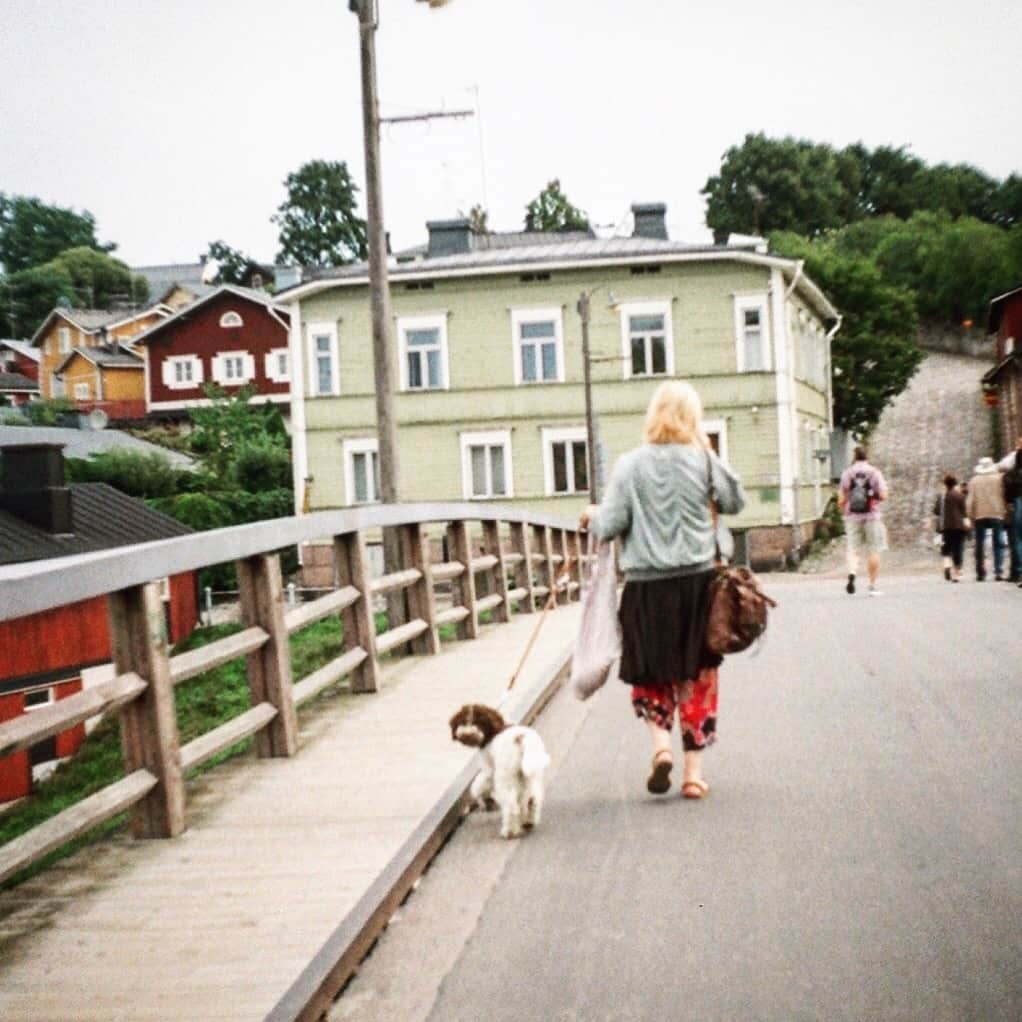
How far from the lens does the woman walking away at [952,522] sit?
2227 cm

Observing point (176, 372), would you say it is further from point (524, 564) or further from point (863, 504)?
point (863, 504)

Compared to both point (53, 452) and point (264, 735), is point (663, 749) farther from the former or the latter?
point (53, 452)

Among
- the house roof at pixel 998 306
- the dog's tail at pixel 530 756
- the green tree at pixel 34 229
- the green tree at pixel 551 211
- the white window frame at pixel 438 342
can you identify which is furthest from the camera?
the green tree at pixel 551 211

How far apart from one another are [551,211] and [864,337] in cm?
3711

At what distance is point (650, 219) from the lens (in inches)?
1797

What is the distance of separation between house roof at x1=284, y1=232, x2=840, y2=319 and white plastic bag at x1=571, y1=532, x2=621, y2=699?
34.3m

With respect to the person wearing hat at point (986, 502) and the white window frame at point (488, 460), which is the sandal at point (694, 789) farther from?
the white window frame at point (488, 460)

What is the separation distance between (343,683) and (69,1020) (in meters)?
6.53

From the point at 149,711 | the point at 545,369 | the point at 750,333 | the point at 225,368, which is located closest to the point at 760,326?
the point at 750,333

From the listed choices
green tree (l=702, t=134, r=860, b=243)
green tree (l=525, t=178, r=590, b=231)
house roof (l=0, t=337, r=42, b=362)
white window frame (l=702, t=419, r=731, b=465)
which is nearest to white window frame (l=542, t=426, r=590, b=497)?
white window frame (l=702, t=419, r=731, b=465)

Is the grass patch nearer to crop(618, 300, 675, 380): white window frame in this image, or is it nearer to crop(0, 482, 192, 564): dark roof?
crop(0, 482, 192, 564): dark roof

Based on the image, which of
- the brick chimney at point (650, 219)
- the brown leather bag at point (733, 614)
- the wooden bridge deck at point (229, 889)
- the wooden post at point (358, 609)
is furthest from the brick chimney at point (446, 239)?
the brown leather bag at point (733, 614)

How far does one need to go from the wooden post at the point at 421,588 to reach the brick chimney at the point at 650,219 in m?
35.1

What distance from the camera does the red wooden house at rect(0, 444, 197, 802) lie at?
34.9 m
